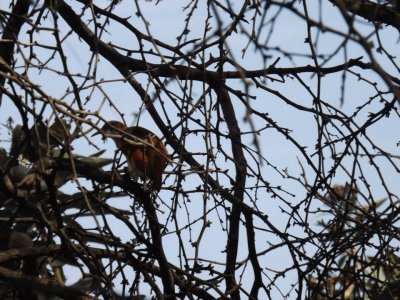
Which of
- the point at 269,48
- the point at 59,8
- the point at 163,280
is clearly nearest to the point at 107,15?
the point at 59,8

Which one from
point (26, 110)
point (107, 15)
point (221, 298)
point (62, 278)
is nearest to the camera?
point (26, 110)

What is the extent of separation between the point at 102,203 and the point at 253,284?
0.92m

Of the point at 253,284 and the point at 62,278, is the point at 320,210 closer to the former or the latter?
the point at 253,284

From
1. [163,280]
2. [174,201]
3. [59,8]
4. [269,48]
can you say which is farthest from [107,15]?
[269,48]

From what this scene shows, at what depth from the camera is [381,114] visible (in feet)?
10.3

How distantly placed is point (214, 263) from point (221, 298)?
0.67 ft

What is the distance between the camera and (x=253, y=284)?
10.7ft

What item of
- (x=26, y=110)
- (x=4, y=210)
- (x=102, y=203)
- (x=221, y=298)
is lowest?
(x=221, y=298)

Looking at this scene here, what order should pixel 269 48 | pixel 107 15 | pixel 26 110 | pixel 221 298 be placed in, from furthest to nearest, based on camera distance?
pixel 107 15, pixel 221 298, pixel 26 110, pixel 269 48

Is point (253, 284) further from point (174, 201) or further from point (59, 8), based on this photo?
point (59, 8)

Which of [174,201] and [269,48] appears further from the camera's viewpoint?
[174,201]

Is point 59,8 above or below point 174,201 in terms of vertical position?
above

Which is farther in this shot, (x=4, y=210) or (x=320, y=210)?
(x=4, y=210)

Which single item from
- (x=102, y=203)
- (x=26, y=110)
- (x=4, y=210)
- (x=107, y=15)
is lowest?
(x=102, y=203)
